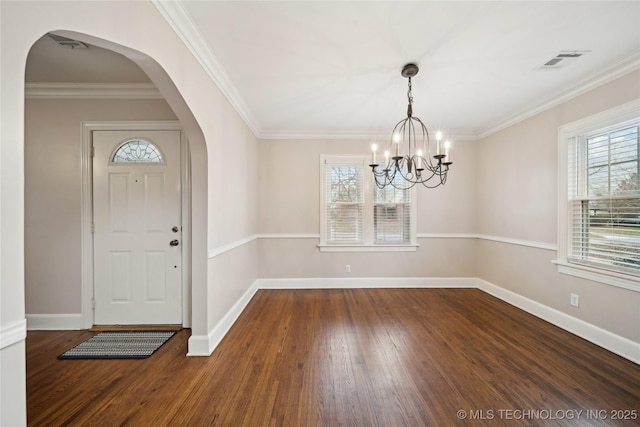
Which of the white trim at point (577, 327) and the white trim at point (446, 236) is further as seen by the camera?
the white trim at point (446, 236)

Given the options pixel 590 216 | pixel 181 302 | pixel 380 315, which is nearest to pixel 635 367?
pixel 590 216

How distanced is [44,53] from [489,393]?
14.5ft

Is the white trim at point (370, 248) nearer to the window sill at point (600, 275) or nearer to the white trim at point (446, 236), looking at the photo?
the white trim at point (446, 236)

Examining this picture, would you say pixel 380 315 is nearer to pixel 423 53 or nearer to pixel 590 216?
pixel 590 216

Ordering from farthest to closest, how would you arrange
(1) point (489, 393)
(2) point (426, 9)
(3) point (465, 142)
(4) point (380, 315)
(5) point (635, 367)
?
1. (3) point (465, 142)
2. (4) point (380, 315)
3. (5) point (635, 367)
4. (1) point (489, 393)
5. (2) point (426, 9)

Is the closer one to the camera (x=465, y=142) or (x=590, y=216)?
(x=590, y=216)

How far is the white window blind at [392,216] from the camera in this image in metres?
4.29

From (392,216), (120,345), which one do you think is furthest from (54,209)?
(392,216)

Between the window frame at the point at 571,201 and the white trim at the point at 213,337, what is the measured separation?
3.71 meters

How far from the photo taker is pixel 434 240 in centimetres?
430

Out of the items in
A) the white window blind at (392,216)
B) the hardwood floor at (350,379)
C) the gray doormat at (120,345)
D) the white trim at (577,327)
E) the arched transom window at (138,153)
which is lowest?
the hardwood floor at (350,379)

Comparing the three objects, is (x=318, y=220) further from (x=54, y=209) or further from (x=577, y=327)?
(x=577, y=327)

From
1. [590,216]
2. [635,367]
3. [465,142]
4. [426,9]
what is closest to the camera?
[426,9]

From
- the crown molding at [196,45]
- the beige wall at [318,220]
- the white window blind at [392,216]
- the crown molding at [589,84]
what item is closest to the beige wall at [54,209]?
the crown molding at [196,45]
